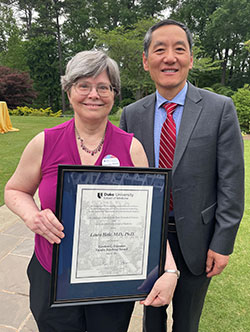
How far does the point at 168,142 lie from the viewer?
1.50 m

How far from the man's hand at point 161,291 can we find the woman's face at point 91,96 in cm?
75

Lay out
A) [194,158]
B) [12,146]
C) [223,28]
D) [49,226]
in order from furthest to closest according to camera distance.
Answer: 1. [223,28]
2. [12,146]
3. [194,158]
4. [49,226]

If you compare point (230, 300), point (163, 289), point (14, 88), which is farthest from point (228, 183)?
point (14, 88)

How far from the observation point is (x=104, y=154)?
1.20 meters

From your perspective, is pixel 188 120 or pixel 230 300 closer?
pixel 188 120

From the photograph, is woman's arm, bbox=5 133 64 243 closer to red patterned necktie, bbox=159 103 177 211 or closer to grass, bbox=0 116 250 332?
red patterned necktie, bbox=159 103 177 211

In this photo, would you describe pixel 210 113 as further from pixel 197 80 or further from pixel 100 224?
pixel 197 80

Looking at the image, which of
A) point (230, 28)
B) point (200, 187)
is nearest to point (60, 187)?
point (200, 187)

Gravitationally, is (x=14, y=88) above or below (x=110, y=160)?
below

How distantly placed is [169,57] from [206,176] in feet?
2.20

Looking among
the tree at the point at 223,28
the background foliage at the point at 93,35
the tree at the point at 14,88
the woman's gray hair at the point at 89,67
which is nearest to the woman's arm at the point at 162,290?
the woman's gray hair at the point at 89,67

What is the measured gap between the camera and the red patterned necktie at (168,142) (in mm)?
1492

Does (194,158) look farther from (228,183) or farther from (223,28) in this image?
(223,28)

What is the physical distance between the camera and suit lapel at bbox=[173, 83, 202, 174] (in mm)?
1422
